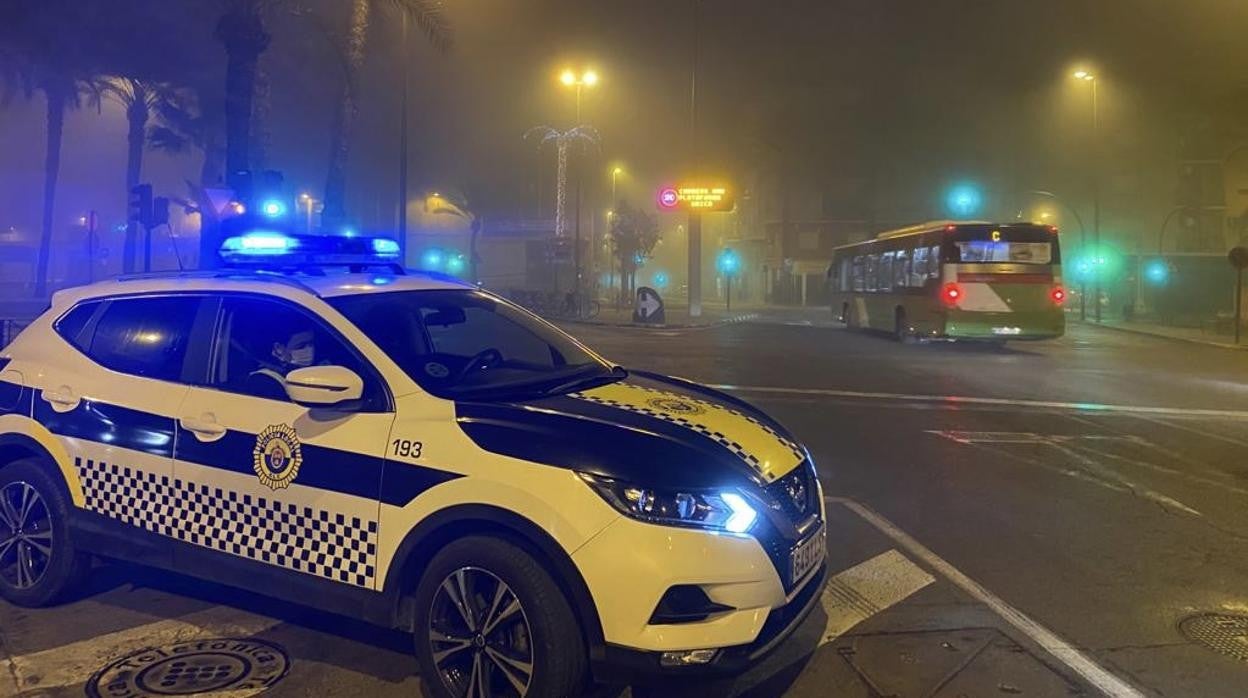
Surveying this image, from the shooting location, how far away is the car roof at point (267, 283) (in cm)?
437

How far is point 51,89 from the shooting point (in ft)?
132

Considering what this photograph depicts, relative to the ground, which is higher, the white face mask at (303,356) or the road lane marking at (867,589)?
the white face mask at (303,356)

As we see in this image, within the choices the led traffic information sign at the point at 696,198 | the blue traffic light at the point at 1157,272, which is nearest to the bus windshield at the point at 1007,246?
the led traffic information sign at the point at 696,198

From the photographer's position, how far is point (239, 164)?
18672 mm

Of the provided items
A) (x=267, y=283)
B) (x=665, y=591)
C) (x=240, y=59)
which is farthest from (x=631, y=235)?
(x=665, y=591)

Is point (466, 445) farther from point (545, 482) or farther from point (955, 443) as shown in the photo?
point (955, 443)

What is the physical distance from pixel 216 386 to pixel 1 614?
→ 1819 mm

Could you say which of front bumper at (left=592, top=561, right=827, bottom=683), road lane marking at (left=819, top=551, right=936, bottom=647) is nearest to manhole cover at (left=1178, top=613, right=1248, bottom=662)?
road lane marking at (left=819, top=551, right=936, bottom=647)

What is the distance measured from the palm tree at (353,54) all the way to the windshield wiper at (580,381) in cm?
2048

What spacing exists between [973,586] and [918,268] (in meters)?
18.7

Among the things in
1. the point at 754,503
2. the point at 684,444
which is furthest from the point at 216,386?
the point at 754,503

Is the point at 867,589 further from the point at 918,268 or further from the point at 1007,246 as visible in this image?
the point at 918,268

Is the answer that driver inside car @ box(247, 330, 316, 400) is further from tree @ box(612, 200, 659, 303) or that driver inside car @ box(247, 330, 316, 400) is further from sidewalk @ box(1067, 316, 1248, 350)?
tree @ box(612, 200, 659, 303)

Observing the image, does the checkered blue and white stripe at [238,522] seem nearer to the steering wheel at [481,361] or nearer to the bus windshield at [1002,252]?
the steering wheel at [481,361]
